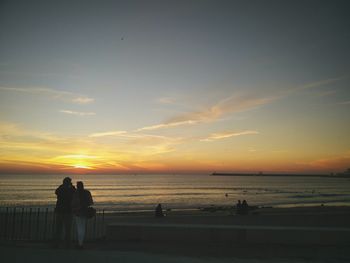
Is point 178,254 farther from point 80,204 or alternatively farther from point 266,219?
point 266,219

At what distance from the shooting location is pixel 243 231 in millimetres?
8906

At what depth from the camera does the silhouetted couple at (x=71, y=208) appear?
8531 millimetres

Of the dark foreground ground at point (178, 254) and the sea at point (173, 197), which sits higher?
the dark foreground ground at point (178, 254)

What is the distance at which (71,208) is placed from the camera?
8.82m

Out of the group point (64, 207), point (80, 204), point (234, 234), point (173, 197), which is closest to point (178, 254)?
point (234, 234)

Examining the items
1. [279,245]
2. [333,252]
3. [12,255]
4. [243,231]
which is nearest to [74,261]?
[12,255]

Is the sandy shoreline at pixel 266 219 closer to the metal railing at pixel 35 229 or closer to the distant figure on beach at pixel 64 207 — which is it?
the metal railing at pixel 35 229

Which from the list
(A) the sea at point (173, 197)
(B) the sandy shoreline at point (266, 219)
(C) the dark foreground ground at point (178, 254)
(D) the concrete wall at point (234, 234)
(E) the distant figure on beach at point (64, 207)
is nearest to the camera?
(C) the dark foreground ground at point (178, 254)

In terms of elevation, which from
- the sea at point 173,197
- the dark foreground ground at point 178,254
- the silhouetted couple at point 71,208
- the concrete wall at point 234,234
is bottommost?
the sea at point 173,197

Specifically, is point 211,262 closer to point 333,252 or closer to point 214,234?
point 214,234

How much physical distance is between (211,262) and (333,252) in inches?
122

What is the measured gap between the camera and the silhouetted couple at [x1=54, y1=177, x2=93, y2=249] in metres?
8.53

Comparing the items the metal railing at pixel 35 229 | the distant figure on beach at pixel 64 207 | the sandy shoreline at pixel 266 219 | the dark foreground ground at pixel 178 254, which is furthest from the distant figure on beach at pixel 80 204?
the sandy shoreline at pixel 266 219

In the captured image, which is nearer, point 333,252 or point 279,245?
point 333,252
